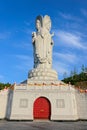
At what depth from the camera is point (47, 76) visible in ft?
81.7

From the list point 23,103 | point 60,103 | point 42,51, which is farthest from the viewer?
point 42,51

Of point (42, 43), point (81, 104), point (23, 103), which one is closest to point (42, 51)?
point (42, 43)

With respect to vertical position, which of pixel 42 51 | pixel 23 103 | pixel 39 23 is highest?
pixel 39 23

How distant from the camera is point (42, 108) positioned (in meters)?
21.1

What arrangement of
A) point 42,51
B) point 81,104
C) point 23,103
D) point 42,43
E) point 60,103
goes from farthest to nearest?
point 42,43 < point 42,51 < point 81,104 < point 23,103 < point 60,103

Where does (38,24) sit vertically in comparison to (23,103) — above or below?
above

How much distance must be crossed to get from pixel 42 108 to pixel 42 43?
29.7ft

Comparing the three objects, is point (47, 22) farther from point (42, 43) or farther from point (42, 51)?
point (42, 51)

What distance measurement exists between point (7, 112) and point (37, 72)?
604cm

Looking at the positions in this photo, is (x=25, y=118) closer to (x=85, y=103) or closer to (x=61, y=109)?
(x=61, y=109)

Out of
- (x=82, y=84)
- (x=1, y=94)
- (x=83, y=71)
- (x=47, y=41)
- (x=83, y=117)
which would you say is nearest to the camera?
(x=83, y=117)

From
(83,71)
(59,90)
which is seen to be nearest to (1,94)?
(59,90)

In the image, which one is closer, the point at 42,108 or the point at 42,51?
the point at 42,108

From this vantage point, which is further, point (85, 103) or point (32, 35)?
point (32, 35)
